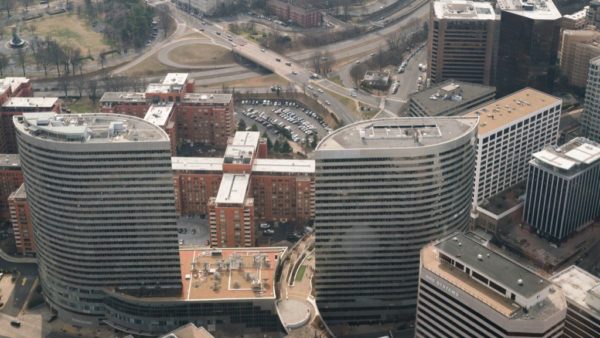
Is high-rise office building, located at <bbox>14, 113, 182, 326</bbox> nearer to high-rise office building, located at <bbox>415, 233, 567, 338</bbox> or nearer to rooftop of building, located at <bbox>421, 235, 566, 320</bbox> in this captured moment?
high-rise office building, located at <bbox>415, 233, 567, 338</bbox>

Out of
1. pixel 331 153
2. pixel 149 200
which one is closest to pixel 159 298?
pixel 149 200

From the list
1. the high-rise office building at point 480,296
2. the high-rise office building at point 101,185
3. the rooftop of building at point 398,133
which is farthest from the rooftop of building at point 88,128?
the high-rise office building at point 480,296

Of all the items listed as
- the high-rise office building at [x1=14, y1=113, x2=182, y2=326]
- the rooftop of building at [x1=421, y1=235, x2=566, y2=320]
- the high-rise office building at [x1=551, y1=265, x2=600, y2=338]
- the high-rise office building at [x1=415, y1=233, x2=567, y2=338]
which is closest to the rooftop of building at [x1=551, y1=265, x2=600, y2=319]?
the high-rise office building at [x1=551, y1=265, x2=600, y2=338]

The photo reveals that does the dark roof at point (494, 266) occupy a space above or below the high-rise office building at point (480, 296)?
above

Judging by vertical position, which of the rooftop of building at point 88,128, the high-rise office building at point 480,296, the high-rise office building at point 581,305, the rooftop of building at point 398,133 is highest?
the rooftop of building at point 88,128

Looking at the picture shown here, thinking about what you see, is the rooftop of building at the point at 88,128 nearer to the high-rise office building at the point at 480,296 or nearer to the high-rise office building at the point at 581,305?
the high-rise office building at the point at 480,296

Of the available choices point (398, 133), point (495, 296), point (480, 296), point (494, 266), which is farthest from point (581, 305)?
point (398, 133)

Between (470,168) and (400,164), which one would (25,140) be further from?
(470,168)

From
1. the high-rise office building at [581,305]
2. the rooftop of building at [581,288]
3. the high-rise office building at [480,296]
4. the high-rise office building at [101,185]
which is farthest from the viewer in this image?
the high-rise office building at [101,185]

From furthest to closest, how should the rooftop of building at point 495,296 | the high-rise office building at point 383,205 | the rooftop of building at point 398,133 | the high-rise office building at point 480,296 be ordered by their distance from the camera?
1. the rooftop of building at point 398,133
2. the high-rise office building at point 383,205
3. the rooftop of building at point 495,296
4. the high-rise office building at point 480,296
